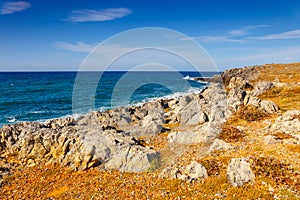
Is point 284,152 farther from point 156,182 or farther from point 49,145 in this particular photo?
point 49,145

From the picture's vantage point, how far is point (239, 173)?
16516mm

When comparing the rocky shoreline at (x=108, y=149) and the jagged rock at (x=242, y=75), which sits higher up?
the jagged rock at (x=242, y=75)

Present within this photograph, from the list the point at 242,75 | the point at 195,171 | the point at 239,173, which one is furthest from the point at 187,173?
the point at 242,75

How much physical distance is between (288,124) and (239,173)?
12429 mm

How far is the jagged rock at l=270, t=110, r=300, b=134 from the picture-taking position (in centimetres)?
2455

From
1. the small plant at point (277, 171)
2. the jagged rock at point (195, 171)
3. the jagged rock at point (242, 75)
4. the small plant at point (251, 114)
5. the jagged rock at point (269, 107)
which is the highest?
the jagged rock at point (242, 75)

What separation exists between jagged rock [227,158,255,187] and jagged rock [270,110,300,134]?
10766 millimetres

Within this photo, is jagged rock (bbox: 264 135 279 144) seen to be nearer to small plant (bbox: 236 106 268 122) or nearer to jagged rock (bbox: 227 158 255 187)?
jagged rock (bbox: 227 158 255 187)

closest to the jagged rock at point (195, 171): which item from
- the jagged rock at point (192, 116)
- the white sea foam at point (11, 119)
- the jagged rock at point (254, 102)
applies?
the jagged rock at point (192, 116)

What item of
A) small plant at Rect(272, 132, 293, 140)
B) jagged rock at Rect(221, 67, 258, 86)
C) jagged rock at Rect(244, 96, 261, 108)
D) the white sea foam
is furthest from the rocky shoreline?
jagged rock at Rect(221, 67, 258, 86)

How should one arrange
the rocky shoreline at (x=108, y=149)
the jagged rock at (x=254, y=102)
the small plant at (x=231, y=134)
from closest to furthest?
1. the rocky shoreline at (x=108, y=149)
2. the small plant at (x=231, y=134)
3. the jagged rock at (x=254, y=102)

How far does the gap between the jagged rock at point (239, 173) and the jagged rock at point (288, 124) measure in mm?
10766

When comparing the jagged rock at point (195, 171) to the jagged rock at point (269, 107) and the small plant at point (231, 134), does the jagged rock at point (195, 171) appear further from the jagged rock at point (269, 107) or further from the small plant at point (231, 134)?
the jagged rock at point (269, 107)

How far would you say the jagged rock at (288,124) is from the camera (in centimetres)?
2455
